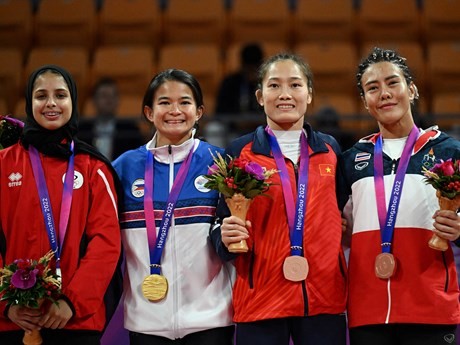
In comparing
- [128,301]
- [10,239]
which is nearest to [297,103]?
[128,301]

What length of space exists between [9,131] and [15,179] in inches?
16.4

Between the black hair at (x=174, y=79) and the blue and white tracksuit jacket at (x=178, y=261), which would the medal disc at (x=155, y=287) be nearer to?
the blue and white tracksuit jacket at (x=178, y=261)

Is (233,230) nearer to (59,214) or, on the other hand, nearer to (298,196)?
(298,196)

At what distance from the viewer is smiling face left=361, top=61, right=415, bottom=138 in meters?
3.91

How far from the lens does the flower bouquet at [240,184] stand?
360 centimetres

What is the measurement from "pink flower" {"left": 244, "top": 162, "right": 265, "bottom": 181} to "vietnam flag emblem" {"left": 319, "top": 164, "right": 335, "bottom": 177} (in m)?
0.40

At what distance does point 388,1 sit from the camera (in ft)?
30.3

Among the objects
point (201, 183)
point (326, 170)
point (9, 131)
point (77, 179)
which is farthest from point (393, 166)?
point (9, 131)

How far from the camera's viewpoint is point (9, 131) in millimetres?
4090

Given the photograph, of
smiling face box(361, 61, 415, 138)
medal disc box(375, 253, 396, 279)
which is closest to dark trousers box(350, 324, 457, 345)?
medal disc box(375, 253, 396, 279)

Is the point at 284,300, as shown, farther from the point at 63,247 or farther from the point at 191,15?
the point at 191,15

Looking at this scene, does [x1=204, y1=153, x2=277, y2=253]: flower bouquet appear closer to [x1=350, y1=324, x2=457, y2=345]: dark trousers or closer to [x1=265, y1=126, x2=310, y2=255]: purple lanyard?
[x1=265, y1=126, x2=310, y2=255]: purple lanyard

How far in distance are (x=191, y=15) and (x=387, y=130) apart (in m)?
5.72

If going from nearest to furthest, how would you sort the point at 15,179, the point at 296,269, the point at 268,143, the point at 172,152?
the point at 296,269
the point at 15,179
the point at 268,143
the point at 172,152
